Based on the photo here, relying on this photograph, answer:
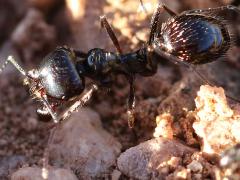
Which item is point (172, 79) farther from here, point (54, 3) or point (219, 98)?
point (54, 3)

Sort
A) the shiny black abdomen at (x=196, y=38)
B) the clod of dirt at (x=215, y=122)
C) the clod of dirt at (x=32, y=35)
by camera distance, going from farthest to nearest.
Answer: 1. the clod of dirt at (x=32, y=35)
2. the shiny black abdomen at (x=196, y=38)
3. the clod of dirt at (x=215, y=122)

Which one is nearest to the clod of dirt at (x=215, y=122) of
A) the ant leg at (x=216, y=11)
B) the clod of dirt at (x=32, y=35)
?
the ant leg at (x=216, y=11)

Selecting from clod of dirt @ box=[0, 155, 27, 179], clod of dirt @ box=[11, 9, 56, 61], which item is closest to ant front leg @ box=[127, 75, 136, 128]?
clod of dirt @ box=[0, 155, 27, 179]

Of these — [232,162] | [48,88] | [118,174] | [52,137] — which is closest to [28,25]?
[48,88]

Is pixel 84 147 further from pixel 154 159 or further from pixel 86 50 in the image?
pixel 86 50

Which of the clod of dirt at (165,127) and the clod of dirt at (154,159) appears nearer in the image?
the clod of dirt at (154,159)

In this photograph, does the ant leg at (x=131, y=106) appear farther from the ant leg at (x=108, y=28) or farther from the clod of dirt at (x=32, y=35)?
the clod of dirt at (x=32, y=35)
